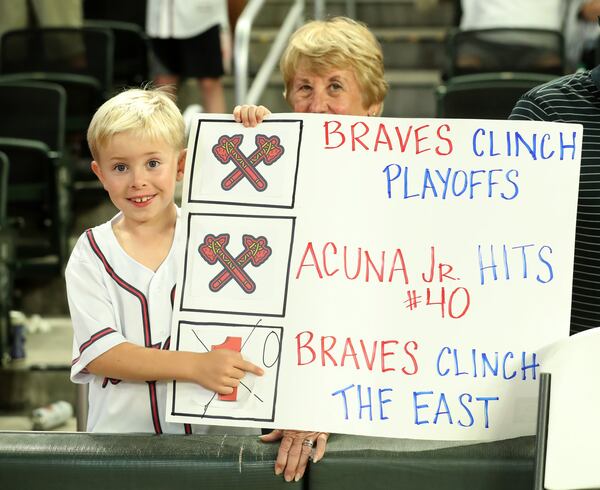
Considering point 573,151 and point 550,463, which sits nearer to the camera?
point 550,463

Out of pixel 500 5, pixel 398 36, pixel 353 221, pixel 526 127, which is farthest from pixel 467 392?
pixel 398 36

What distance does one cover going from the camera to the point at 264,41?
6426mm

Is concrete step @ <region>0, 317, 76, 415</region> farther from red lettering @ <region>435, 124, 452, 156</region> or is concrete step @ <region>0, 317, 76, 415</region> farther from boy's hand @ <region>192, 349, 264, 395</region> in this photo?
red lettering @ <region>435, 124, 452, 156</region>

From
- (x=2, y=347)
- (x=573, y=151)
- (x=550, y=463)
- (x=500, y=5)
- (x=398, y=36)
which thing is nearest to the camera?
(x=550, y=463)

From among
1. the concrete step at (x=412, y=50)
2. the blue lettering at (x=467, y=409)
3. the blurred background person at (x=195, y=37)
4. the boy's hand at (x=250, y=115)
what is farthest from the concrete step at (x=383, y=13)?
the blue lettering at (x=467, y=409)

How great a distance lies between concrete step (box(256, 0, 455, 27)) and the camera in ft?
21.9

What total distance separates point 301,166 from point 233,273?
230mm

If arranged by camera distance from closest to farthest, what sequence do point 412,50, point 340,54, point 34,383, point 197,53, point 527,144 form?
point 527,144 < point 340,54 < point 34,383 < point 197,53 < point 412,50

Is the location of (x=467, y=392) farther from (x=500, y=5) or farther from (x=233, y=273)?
(x=500, y=5)

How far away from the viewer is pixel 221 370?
1.88 meters

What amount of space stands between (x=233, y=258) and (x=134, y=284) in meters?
0.19

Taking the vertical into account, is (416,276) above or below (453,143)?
below

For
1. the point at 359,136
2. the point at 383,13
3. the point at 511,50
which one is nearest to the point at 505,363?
the point at 359,136

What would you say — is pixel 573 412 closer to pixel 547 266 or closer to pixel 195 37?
pixel 547 266
